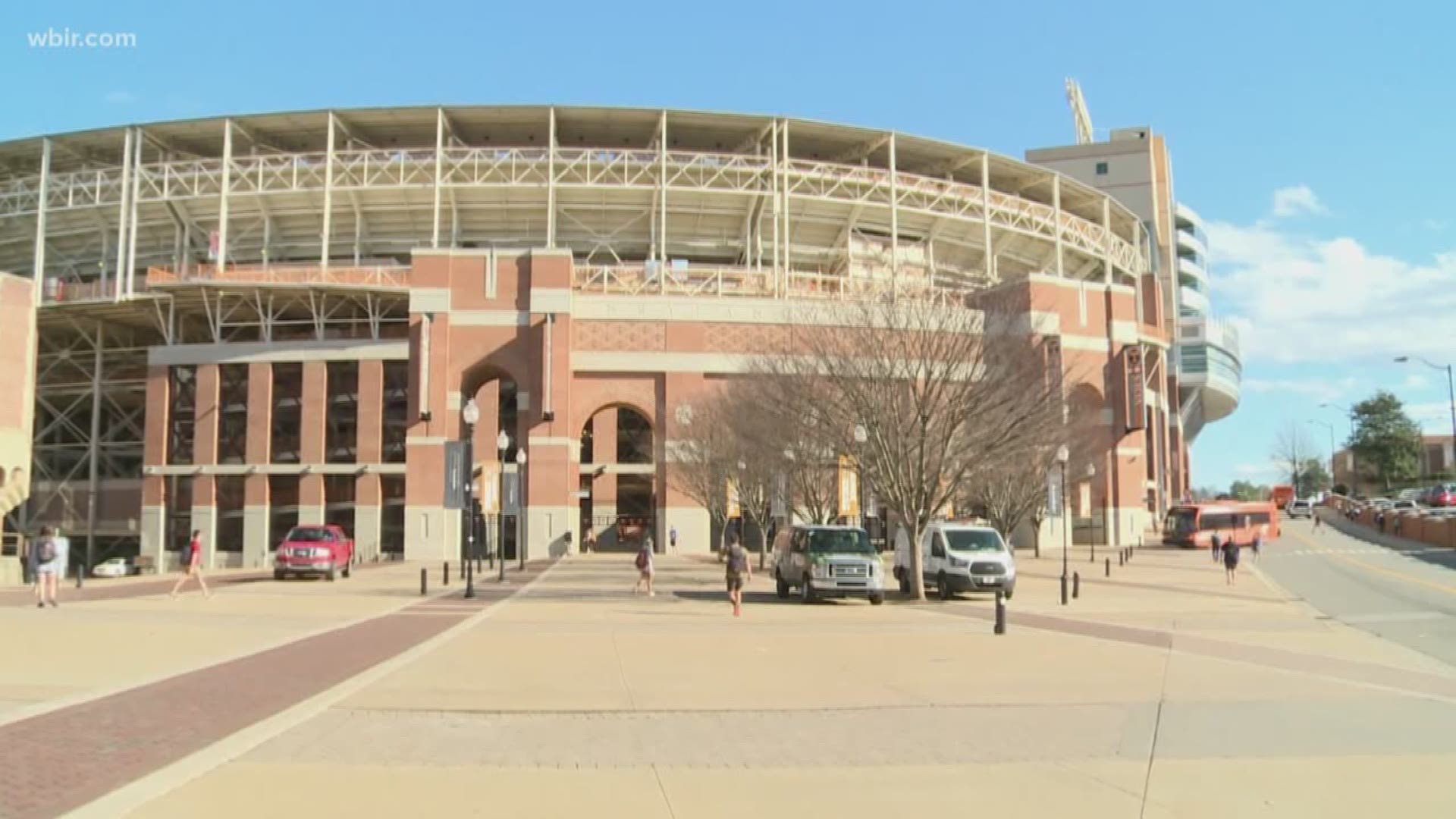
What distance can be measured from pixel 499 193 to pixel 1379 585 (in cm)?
5053

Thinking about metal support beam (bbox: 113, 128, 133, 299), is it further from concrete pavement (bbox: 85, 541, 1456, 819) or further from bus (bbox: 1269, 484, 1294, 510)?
bus (bbox: 1269, 484, 1294, 510)

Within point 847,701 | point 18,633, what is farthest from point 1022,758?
point 18,633

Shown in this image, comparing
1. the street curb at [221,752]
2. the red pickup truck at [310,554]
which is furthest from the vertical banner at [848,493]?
the street curb at [221,752]

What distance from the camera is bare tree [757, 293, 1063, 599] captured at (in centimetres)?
2783

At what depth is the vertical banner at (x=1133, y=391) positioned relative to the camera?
68438 mm

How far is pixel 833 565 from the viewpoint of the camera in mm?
25234

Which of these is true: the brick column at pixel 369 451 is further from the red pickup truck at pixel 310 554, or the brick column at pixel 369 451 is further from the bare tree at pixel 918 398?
the bare tree at pixel 918 398

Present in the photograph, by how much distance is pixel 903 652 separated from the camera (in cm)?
1577

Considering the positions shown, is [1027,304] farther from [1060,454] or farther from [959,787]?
[959,787]

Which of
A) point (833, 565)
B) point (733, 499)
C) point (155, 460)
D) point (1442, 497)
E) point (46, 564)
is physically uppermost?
point (155, 460)

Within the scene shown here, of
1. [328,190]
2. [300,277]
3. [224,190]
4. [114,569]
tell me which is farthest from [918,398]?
[114,569]

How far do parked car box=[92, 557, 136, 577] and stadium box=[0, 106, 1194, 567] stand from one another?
104 inches

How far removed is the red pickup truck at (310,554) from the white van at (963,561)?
729 inches

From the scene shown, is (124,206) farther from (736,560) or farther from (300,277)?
(736,560)
